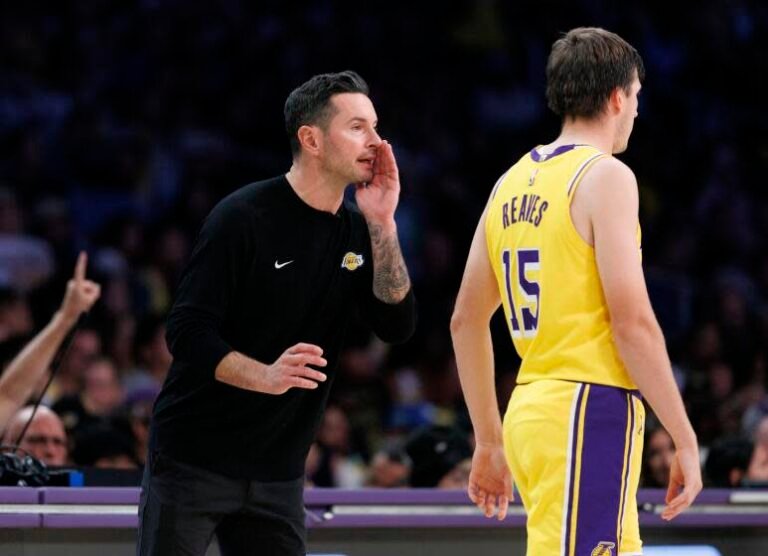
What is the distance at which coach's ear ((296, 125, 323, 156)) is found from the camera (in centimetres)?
458

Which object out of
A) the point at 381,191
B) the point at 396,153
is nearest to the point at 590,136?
the point at 381,191

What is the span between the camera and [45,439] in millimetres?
6621

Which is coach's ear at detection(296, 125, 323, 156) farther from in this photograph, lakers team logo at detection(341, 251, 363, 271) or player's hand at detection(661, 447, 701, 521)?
player's hand at detection(661, 447, 701, 521)

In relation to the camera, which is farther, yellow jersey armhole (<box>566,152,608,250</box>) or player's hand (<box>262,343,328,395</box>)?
player's hand (<box>262,343,328,395</box>)

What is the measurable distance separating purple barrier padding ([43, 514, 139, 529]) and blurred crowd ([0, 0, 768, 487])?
2917 mm

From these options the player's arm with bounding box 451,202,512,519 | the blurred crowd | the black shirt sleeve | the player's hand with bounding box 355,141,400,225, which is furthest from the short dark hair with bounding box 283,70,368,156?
the blurred crowd

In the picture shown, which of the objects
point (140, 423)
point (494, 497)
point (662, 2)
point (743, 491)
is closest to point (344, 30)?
point (662, 2)

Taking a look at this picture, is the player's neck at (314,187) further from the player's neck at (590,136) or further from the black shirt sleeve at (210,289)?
the player's neck at (590,136)

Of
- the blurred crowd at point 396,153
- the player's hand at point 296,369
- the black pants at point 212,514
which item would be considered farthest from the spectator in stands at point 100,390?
the player's hand at point 296,369

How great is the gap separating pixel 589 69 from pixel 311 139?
1.00 metres

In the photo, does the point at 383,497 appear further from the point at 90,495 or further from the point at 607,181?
the point at 607,181

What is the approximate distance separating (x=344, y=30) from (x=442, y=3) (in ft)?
3.65

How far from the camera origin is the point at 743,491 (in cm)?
603

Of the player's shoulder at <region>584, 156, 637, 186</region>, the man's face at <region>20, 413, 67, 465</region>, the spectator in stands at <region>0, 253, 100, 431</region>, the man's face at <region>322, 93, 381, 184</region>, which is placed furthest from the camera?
the man's face at <region>20, 413, 67, 465</region>
